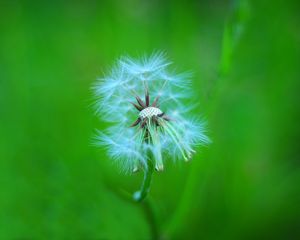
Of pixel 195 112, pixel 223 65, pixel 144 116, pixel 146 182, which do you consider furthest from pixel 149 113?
pixel 195 112

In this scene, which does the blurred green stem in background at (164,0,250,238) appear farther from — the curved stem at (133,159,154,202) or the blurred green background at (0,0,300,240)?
the curved stem at (133,159,154,202)

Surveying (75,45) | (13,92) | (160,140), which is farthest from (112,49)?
(160,140)

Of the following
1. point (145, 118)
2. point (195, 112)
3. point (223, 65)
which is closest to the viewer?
point (145, 118)

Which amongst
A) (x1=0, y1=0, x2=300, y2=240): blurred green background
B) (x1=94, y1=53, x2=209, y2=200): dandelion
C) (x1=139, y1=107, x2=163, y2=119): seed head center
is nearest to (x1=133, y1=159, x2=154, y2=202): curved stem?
(x1=94, y1=53, x2=209, y2=200): dandelion

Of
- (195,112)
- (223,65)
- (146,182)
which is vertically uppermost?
(195,112)

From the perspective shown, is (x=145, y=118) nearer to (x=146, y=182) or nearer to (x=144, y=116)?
(x=144, y=116)

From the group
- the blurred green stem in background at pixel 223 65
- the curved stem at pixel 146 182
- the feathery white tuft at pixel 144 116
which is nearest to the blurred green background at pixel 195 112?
the blurred green stem in background at pixel 223 65
